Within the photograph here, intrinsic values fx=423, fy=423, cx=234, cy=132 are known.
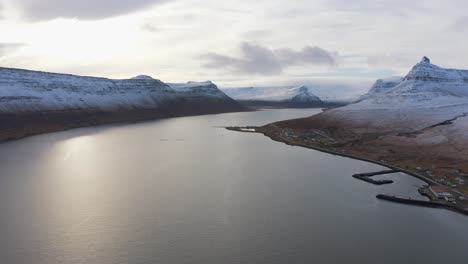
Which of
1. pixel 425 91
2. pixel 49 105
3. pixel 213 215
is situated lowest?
pixel 213 215

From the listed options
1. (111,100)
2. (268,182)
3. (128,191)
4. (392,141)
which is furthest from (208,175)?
(111,100)

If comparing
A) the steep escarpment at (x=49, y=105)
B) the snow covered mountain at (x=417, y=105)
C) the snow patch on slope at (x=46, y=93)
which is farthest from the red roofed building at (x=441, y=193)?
the snow patch on slope at (x=46, y=93)

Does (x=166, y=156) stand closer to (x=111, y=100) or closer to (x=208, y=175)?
(x=208, y=175)

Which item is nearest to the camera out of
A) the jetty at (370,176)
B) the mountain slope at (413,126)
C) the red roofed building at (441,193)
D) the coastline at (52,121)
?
the red roofed building at (441,193)

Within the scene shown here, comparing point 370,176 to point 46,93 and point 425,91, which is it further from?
point 46,93

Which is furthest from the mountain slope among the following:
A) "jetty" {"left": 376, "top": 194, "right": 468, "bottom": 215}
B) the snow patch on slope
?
the snow patch on slope

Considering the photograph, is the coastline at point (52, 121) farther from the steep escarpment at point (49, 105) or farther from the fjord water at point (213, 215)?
the fjord water at point (213, 215)

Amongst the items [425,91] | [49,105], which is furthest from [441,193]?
[49,105]

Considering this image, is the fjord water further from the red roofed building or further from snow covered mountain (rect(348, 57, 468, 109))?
snow covered mountain (rect(348, 57, 468, 109))
